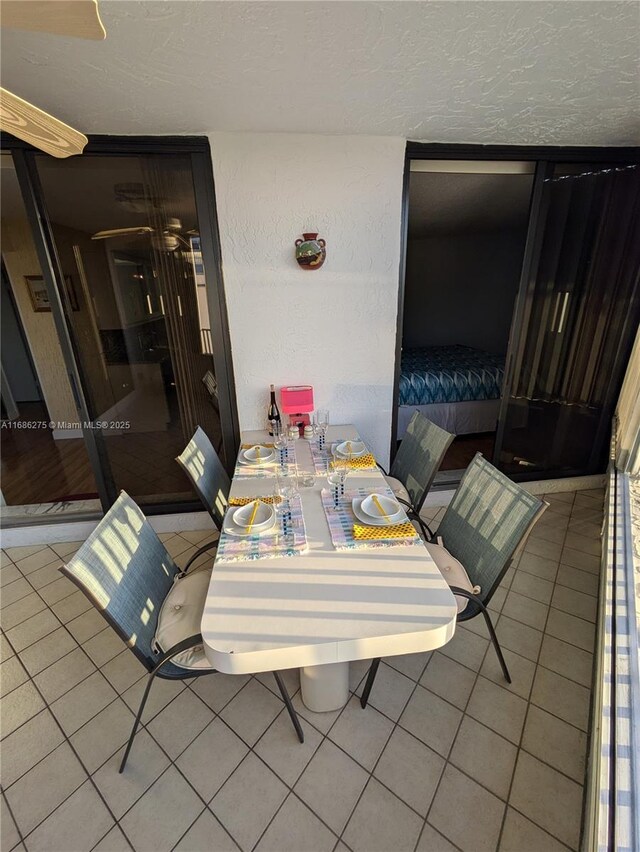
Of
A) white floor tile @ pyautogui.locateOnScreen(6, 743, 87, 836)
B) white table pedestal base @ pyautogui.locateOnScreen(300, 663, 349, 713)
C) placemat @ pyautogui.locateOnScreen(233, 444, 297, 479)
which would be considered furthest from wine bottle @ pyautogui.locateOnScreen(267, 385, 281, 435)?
white floor tile @ pyautogui.locateOnScreen(6, 743, 87, 836)

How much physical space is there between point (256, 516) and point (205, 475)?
531mm

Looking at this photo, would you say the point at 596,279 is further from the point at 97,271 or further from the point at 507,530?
the point at 97,271

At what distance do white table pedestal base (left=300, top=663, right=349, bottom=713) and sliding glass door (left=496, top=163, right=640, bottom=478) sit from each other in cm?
212

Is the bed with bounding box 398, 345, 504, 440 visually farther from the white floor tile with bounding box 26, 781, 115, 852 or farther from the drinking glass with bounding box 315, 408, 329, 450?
the white floor tile with bounding box 26, 781, 115, 852

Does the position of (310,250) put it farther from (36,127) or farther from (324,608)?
(324,608)

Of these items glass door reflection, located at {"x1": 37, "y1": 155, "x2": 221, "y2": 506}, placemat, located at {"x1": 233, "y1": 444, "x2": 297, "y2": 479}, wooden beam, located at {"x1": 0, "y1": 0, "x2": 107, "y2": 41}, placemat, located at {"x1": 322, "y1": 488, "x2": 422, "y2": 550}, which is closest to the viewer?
wooden beam, located at {"x1": 0, "y1": 0, "x2": 107, "y2": 41}

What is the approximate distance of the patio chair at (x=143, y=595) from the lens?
45.2 inches

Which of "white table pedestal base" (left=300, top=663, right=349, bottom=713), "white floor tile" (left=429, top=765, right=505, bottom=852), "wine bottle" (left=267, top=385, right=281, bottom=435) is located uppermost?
"wine bottle" (left=267, top=385, right=281, bottom=435)

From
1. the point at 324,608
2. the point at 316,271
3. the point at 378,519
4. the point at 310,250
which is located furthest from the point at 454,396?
the point at 324,608

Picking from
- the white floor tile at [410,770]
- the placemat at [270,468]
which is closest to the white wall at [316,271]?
the placemat at [270,468]

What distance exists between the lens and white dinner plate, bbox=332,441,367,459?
1988 mm

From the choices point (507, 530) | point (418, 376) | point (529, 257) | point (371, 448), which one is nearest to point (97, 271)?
point (371, 448)

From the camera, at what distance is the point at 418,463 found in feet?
6.72

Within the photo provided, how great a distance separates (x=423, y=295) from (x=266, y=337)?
4061mm
